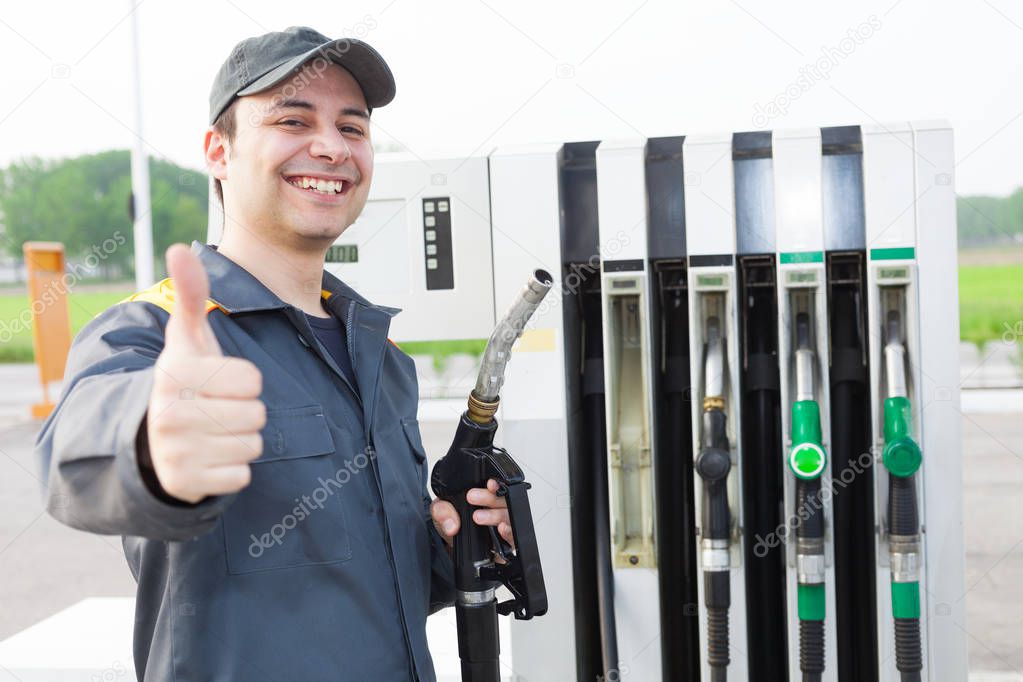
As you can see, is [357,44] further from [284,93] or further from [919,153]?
[919,153]

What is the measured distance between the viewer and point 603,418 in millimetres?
2541

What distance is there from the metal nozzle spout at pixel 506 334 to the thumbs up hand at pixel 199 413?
750 millimetres

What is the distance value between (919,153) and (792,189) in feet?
0.93

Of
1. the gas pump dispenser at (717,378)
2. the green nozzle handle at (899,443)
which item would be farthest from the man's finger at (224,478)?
the green nozzle handle at (899,443)

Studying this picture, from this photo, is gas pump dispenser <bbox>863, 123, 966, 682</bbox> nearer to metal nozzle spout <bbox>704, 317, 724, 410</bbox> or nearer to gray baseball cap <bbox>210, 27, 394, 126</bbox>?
metal nozzle spout <bbox>704, 317, 724, 410</bbox>

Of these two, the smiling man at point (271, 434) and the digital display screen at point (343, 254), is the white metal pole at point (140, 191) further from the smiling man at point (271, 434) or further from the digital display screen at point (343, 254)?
the smiling man at point (271, 434)

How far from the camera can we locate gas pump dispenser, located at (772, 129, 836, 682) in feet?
7.32

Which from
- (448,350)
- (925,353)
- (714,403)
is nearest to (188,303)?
(714,403)

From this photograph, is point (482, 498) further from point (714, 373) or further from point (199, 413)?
point (199, 413)

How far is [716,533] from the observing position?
7.43 feet

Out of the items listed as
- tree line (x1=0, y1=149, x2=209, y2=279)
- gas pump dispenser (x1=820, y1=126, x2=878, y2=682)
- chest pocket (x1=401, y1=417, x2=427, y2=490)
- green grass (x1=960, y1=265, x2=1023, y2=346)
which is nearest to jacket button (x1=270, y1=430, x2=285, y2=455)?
chest pocket (x1=401, y1=417, x2=427, y2=490)

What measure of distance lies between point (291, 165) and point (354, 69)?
22cm

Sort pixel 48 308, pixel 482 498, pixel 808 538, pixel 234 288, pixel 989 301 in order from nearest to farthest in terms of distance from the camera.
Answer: pixel 234 288 < pixel 482 498 < pixel 808 538 < pixel 48 308 < pixel 989 301

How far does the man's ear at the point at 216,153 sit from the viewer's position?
172 centimetres
